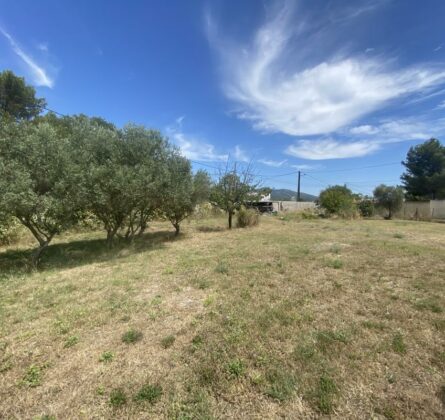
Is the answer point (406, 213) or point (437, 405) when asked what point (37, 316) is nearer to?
point (437, 405)

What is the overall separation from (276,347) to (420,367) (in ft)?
4.00

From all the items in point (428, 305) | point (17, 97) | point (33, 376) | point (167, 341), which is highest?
point (17, 97)

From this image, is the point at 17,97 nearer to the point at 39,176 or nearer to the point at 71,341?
the point at 39,176

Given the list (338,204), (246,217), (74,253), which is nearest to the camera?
(74,253)

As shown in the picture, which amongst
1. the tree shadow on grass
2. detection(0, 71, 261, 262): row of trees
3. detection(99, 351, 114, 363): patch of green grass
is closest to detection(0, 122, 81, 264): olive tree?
detection(0, 71, 261, 262): row of trees

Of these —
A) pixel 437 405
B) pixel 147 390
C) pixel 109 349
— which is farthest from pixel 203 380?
pixel 437 405

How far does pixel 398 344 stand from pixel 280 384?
4.42 feet

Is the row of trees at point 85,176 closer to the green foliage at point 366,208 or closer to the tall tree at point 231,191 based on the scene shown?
the tall tree at point 231,191

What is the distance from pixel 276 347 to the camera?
7.86 feet

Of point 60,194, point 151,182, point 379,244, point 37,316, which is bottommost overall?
point 37,316

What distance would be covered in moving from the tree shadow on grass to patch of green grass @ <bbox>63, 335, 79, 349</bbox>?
3.46 metres

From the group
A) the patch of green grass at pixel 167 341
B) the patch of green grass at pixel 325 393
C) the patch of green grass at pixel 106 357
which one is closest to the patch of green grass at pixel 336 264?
the patch of green grass at pixel 325 393

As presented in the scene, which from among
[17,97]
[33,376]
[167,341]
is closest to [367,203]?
[167,341]

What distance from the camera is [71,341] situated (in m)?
2.54
